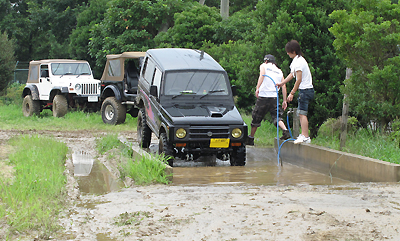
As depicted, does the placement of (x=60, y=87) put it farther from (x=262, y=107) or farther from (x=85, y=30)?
(x=85, y=30)

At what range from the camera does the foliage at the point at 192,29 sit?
2222cm

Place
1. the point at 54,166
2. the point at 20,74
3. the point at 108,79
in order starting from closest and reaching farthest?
the point at 54,166 → the point at 108,79 → the point at 20,74

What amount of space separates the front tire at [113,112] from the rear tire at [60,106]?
7.47 ft

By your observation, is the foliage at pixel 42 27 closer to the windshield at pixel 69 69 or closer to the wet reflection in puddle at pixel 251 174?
the windshield at pixel 69 69

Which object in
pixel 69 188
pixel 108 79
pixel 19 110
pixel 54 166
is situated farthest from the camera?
pixel 19 110

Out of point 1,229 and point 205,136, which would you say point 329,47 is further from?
point 1,229

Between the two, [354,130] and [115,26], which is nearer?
[354,130]

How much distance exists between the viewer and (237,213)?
16.6 feet

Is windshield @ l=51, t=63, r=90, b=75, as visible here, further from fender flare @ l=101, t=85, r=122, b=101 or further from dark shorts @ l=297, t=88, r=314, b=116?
dark shorts @ l=297, t=88, r=314, b=116

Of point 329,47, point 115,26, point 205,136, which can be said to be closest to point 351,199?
point 205,136

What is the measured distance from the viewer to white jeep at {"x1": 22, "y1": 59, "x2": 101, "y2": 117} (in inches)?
727

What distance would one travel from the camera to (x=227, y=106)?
9.63 metres

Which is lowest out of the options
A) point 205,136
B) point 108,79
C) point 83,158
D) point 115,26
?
point 83,158

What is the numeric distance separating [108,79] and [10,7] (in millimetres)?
26448
